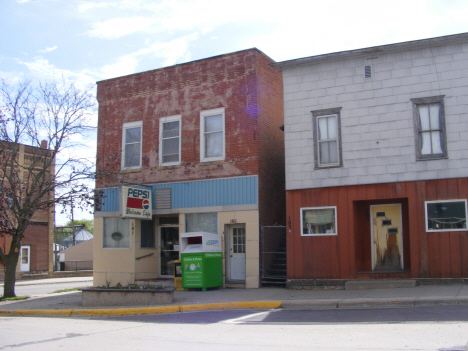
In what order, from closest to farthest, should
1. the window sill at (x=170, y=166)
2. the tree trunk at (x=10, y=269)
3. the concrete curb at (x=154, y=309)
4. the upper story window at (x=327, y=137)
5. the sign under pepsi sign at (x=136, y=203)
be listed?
the concrete curb at (x=154, y=309) → the upper story window at (x=327, y=137) → the tree trunk at (x=10, y=269) → the sign under pepsi sign at (x=136, y=203) → the window sill at (x=170, y=166)

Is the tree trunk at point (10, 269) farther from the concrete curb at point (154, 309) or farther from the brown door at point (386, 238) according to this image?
the brown door at point (386, 238)

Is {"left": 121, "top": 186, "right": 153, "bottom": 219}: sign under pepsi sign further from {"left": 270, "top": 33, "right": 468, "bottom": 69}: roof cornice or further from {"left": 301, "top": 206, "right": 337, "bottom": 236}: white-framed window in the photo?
{"left": 270, "top": 33, "right": 468, "bottom": 69}: roof cornice

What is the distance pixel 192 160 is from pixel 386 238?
720 cm

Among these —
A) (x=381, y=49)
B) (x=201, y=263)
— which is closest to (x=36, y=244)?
(x=201, y=263)

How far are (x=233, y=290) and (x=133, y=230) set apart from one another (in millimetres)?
4894

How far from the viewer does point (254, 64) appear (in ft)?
59.0

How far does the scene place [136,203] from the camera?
18312 mm

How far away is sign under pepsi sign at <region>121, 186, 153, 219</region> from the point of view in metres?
17.7

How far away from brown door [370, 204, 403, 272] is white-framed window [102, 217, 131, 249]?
9085mm

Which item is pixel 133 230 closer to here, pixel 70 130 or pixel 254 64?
pixel 70 130

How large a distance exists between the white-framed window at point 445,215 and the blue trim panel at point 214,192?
17.9ft

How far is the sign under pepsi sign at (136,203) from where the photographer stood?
1770 centimetres

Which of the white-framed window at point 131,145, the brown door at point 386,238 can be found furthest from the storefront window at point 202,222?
the brown door at point 386,238

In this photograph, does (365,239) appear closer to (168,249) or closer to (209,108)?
(209,108)
